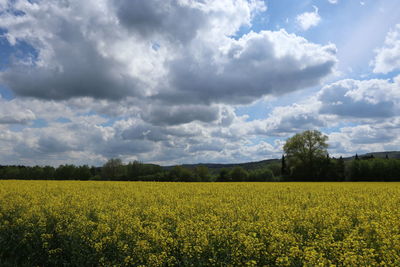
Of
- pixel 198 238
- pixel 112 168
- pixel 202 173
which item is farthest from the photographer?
pixel 112 168

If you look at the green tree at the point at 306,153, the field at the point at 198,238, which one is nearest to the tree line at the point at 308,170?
the green tree at the point at 306,153

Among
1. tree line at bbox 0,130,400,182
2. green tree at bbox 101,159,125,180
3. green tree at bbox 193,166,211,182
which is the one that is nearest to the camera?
tree line at bbox 0,130,400,182

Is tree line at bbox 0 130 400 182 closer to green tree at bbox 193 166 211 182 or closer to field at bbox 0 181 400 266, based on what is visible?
green tree at bbox 193 166 211 182

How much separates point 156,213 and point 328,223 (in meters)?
5.69

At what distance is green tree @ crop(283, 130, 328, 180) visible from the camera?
62.8 metres

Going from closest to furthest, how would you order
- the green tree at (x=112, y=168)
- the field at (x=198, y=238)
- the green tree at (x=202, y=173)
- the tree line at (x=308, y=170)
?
the field at (x=198, y=238) → the tree line at (x=308, y=170) → the green tree at (x=202, y=173) → the green tree at (x=112, y=168)

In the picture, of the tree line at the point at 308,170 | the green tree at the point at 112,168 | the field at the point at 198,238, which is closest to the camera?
the field at the point at 198,238

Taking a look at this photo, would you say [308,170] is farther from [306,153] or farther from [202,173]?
[202,173]

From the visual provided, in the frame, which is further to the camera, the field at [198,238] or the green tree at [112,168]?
the green tree at [112,168]

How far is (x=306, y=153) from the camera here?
64.2 m

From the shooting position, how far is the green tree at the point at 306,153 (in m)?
62.8

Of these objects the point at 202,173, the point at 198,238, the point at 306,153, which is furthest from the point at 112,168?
the point at 198,238

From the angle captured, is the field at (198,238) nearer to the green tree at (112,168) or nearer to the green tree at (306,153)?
the green tree at (306,153)

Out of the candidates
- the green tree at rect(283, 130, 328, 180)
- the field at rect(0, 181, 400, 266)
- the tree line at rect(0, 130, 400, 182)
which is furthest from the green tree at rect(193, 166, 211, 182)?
the field at rect(0, 181, 400, 266)
